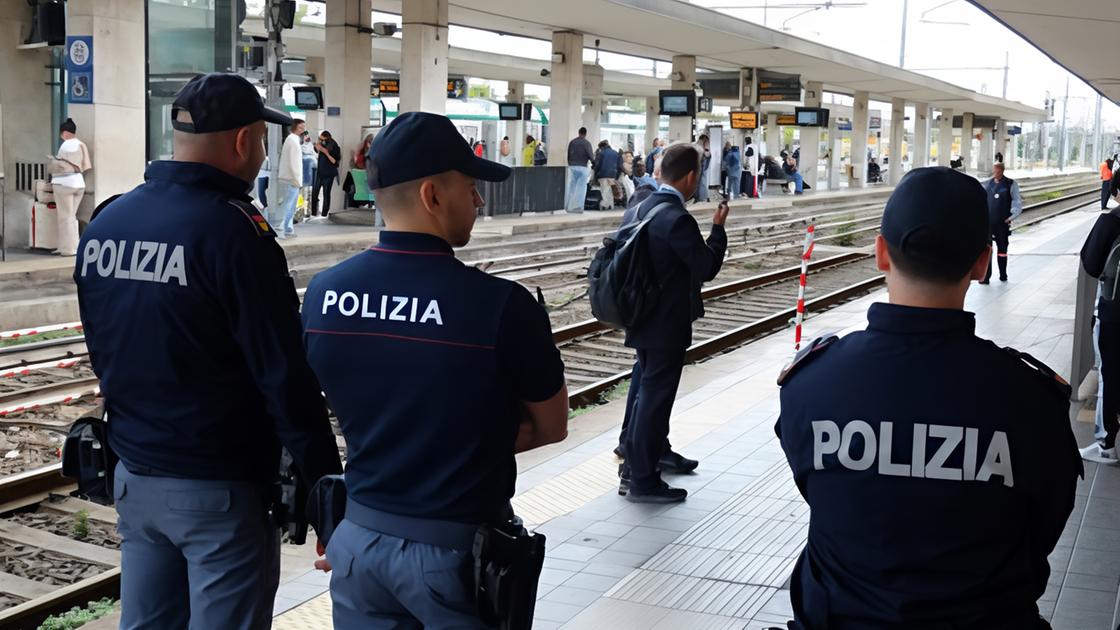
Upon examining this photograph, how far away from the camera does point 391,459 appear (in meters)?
2.83

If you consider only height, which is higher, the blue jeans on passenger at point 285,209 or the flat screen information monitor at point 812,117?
the flat screen information monitor at point 812,117

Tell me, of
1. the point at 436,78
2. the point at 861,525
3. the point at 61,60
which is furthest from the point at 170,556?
the point at 436,78

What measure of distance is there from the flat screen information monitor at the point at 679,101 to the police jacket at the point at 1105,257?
30245 millimetres

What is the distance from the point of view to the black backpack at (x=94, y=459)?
3.50 m

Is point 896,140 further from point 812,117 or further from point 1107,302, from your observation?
point 1107,302

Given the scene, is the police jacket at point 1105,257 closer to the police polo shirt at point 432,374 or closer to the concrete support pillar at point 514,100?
the police polo shirt at point 432,374

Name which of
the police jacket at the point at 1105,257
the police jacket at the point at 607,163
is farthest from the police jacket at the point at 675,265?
the police jacket at the point at 607,163

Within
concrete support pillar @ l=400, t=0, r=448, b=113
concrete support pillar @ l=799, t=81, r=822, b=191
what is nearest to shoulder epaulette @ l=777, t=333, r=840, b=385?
concrete support pillar @ l=400, t=0, r=448, b=113

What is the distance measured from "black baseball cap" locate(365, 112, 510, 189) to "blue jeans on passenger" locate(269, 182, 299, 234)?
1856 centimetres

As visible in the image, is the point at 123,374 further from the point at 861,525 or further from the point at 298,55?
the point at 298,55

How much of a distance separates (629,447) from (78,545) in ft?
9.81

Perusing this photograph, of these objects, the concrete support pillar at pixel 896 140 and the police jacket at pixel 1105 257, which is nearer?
the police jacket at pixel 1105 257

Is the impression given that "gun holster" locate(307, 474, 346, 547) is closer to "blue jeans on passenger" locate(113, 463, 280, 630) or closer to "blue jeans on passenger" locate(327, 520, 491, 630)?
"blue jeans on passenger" locate(327, 520, 491, 630)

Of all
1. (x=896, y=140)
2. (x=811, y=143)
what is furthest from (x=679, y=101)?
(x=896, y=140)
